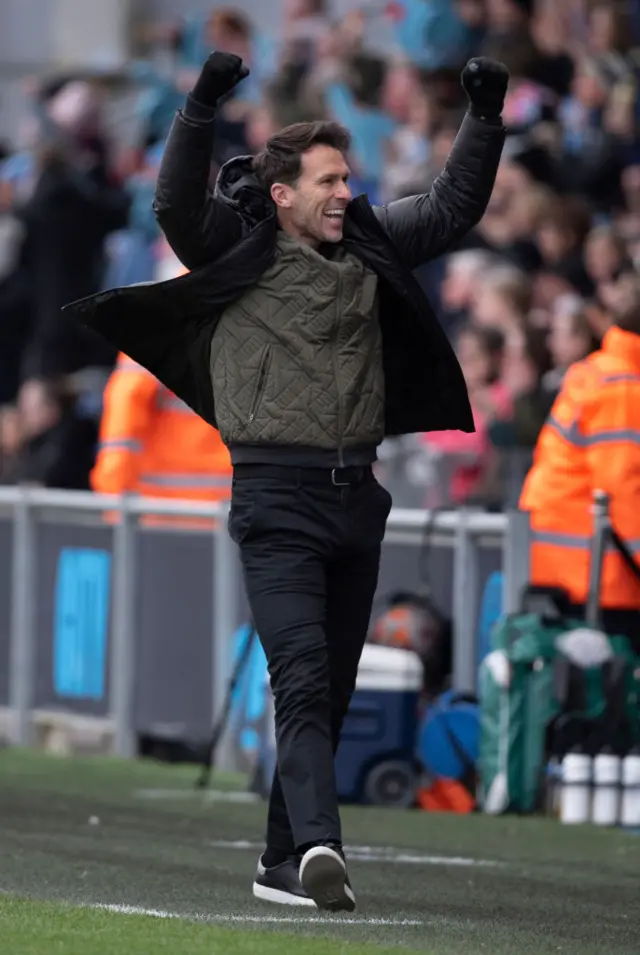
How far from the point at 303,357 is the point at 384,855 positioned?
8.32 feet

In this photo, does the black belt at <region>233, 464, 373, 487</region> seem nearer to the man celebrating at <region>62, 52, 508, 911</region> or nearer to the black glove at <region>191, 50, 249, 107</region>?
the man celebrating at <region>62, 52, 508, 911</region>

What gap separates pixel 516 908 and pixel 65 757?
5994 millimetres

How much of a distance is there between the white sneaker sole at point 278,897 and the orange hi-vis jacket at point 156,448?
606cm

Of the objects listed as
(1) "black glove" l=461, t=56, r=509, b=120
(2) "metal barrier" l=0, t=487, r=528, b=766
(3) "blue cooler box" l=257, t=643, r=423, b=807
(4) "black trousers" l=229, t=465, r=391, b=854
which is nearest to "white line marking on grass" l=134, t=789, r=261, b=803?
(3) "blue cooler box" l=257, t=643, r=423, b=807

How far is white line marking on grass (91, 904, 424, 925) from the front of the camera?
23.6 ft

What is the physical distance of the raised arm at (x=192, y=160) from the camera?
7.20m

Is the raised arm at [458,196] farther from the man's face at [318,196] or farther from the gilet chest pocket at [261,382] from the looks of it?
the gilet chest pocket at [261,382]

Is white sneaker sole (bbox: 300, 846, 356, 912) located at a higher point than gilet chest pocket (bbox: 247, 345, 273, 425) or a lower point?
lower

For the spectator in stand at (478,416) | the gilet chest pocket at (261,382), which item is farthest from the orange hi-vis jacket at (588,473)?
the gilet chest pocket at (261,382)

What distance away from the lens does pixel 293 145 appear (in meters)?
7.69

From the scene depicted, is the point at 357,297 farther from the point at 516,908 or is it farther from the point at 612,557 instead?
the point at 612,557

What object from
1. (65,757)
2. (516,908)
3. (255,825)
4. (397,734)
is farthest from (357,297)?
(65,757)

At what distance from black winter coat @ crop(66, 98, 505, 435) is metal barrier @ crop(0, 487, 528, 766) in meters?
3.75

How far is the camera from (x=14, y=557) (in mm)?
14539
